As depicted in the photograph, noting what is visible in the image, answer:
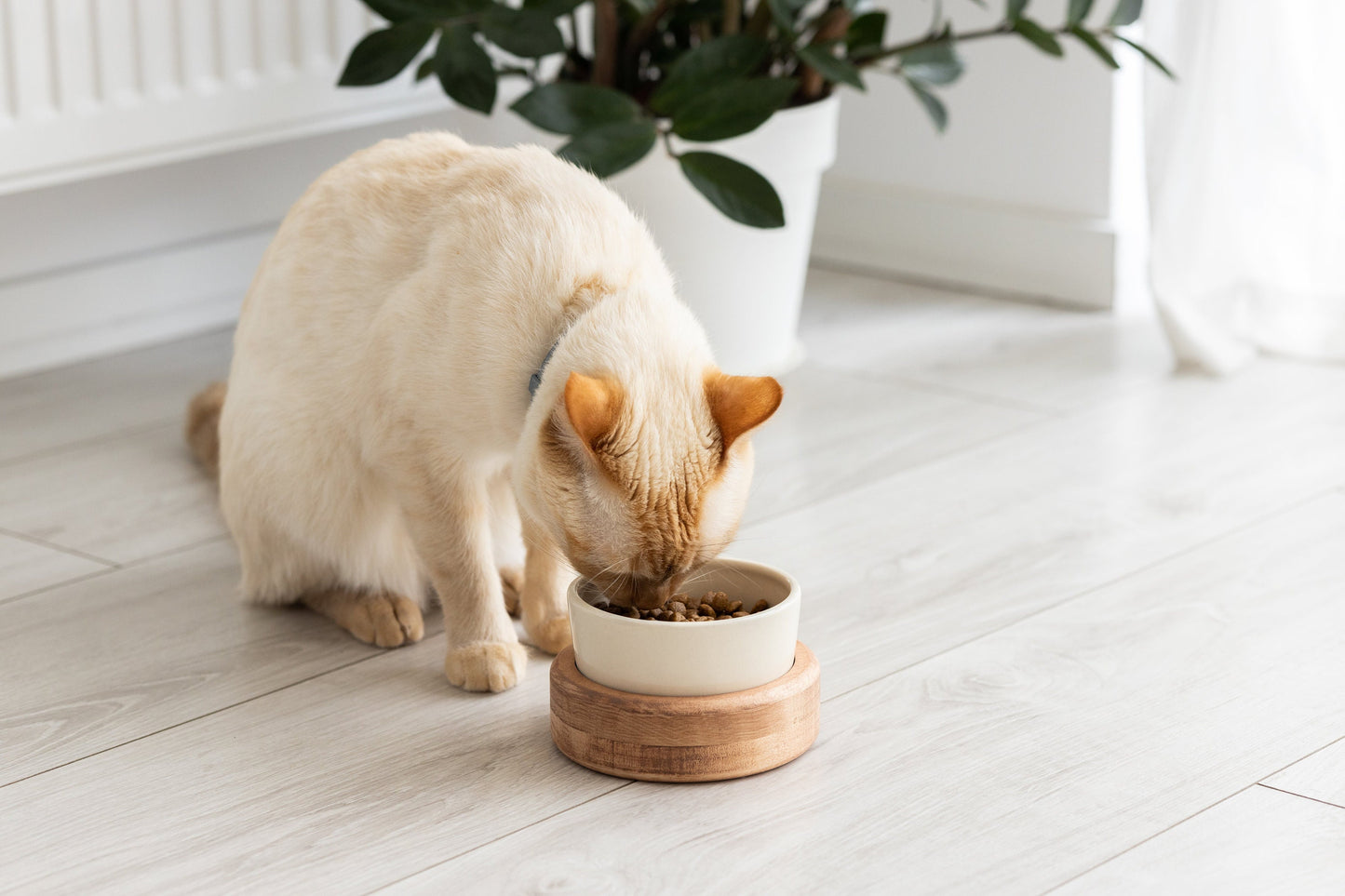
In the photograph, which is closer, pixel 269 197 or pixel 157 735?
pixel 157 735

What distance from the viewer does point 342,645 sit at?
1.46 metres

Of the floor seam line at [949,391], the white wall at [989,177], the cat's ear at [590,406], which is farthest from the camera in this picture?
the white wall at [989,177]

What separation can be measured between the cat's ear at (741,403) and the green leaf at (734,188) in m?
0.68

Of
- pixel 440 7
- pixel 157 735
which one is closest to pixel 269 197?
pixel 440 7

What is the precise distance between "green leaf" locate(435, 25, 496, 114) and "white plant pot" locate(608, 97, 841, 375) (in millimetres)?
248

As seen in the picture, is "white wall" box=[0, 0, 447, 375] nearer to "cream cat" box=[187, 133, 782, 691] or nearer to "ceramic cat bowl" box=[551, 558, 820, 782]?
"cream cat" box=[187, 133, 782, 691]

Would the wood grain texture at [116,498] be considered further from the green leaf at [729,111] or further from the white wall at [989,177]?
the white wall at [989,177]

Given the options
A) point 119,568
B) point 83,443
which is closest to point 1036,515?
point 119,568

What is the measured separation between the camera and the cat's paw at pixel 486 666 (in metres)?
1.34

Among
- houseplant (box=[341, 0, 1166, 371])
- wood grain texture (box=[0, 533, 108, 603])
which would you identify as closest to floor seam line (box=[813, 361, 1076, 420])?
houseplant (box=[341, 0, 1166, 371])

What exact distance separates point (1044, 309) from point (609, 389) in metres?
1.68

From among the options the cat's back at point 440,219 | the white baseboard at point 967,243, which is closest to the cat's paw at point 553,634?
the cat's back at point 440,219

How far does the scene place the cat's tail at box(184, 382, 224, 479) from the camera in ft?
6.10

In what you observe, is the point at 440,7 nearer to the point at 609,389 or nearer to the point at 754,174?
the point at 754,174
